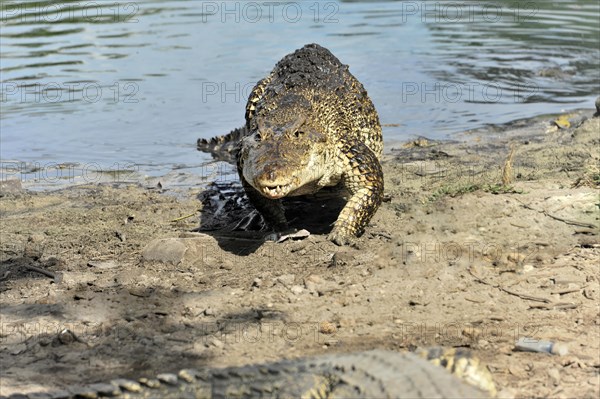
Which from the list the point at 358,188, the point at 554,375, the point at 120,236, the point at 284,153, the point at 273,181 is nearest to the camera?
the point at 554,375

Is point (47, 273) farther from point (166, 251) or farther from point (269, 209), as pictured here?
point (269, 209)

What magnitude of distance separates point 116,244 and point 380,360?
12.2 ft

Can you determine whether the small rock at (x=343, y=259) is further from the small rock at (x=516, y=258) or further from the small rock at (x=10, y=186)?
the small rock at (x=10, y=186)

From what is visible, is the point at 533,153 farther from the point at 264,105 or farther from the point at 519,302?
the point at 519,302

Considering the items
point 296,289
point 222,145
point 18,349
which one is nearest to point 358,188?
point 296,289

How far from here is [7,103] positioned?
505 inches

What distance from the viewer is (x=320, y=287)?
5.29 metres

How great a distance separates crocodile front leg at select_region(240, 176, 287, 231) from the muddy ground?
0.76ft

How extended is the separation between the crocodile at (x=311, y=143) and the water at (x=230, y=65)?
280 centimetres

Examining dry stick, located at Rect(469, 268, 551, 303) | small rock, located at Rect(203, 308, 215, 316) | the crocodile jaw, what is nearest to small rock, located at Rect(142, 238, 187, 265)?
the crocodile jaw

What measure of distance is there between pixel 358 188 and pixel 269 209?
0.77 meters

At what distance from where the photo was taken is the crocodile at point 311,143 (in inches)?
234

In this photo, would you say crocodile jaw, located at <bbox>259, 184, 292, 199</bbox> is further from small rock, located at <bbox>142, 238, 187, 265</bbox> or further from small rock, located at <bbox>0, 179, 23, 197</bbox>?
small rock, located at <bbox>0, 179, 23, 197</bbox>

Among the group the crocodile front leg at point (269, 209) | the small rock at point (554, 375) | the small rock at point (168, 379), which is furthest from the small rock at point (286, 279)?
the small rock at point (168, 379)
